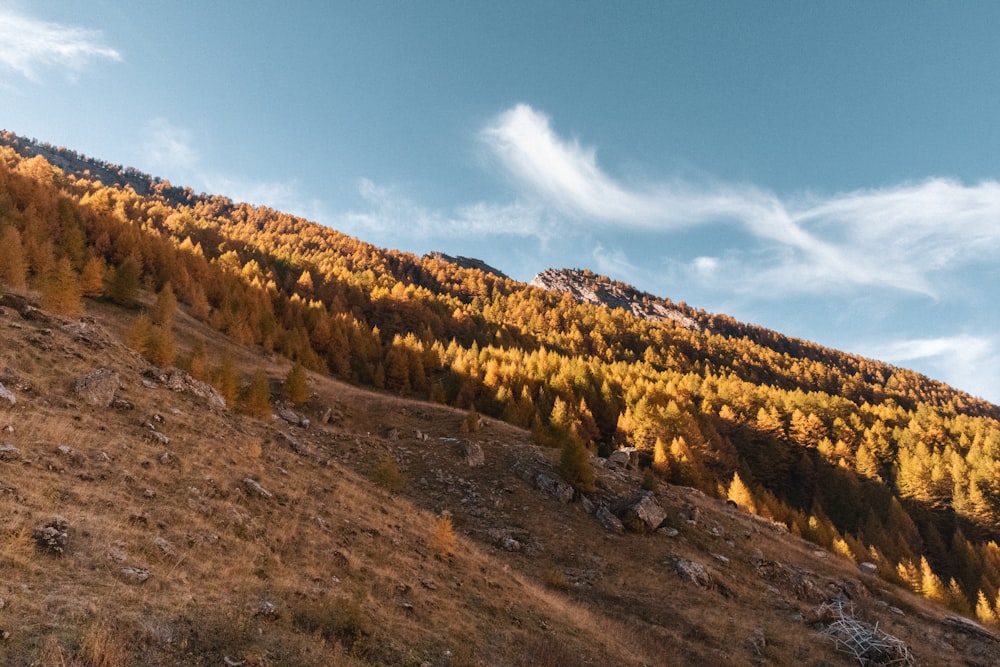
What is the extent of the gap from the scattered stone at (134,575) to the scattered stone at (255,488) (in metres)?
9.19

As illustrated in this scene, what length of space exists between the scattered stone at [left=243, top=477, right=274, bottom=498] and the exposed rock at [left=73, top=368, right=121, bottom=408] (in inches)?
332

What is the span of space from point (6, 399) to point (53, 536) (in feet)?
35.0

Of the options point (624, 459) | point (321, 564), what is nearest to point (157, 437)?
point (321, 564)

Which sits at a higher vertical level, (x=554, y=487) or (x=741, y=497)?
(x=741, y=497)

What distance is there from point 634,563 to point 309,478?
2277 centimetres

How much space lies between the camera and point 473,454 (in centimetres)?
4500

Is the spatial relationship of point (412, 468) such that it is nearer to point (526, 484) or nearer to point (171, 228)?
point (526, 484)

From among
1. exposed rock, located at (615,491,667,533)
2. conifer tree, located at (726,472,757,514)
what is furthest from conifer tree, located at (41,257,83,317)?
conifer tree, located at (726,472,757,514)

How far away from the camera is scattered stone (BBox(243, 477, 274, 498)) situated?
20.9m

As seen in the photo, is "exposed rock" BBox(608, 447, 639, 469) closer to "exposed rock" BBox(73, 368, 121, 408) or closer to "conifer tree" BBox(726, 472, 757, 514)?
"conifer tree" BBox(726, 472, 757, 514)

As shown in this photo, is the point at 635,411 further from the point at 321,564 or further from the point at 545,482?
the point at 321,564

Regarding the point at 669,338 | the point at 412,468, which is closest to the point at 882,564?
the point at 412,468

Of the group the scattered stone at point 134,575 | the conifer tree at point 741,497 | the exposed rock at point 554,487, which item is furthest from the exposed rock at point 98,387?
the conifer tree at point 741,497

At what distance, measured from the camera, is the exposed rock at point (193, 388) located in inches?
1191
